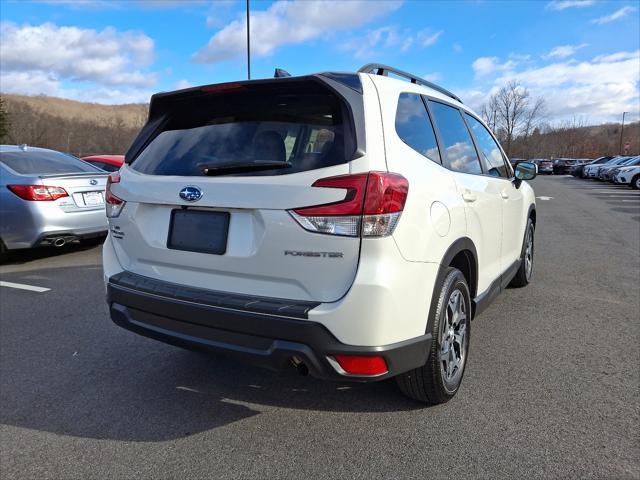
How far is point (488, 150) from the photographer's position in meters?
4.12

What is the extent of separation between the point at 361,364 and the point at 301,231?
0.66m

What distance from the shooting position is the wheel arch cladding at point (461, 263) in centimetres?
248

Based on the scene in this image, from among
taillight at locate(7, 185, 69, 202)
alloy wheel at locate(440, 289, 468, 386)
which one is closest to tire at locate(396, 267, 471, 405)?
alloy wheel at locate(440, 289, 468, 386)

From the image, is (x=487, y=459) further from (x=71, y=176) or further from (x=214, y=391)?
(x=71, y=176)

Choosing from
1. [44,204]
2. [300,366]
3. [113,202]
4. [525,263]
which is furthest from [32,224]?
[525,263]

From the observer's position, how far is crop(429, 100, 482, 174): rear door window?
310 cm

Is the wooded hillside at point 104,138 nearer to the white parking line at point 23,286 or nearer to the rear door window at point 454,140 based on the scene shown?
the white parking line at point 23,286

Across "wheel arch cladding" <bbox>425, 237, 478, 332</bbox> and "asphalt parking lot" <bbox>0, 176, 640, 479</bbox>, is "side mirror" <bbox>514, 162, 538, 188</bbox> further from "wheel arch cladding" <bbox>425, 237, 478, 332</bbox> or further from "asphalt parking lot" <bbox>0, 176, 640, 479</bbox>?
"wheel arch cladding" <bbox>425, 237, 478, 332</bbox>

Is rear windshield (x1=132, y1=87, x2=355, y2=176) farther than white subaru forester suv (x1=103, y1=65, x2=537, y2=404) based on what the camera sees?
Yes

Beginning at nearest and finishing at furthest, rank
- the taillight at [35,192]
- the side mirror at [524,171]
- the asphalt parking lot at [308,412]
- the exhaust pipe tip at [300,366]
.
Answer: the exhaust pipe tip at [300,366] → the asphalt parking lot at [308,412] → the side mirror at [524,171] → the taillight at [35,192]

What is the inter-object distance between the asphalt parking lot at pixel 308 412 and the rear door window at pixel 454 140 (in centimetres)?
137

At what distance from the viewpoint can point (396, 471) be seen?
2.29 meters

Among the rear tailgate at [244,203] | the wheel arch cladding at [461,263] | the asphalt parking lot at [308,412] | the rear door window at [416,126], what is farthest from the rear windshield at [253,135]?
the asphalt parking lot at [308,412]

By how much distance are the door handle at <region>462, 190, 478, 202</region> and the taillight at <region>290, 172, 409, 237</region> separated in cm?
95
